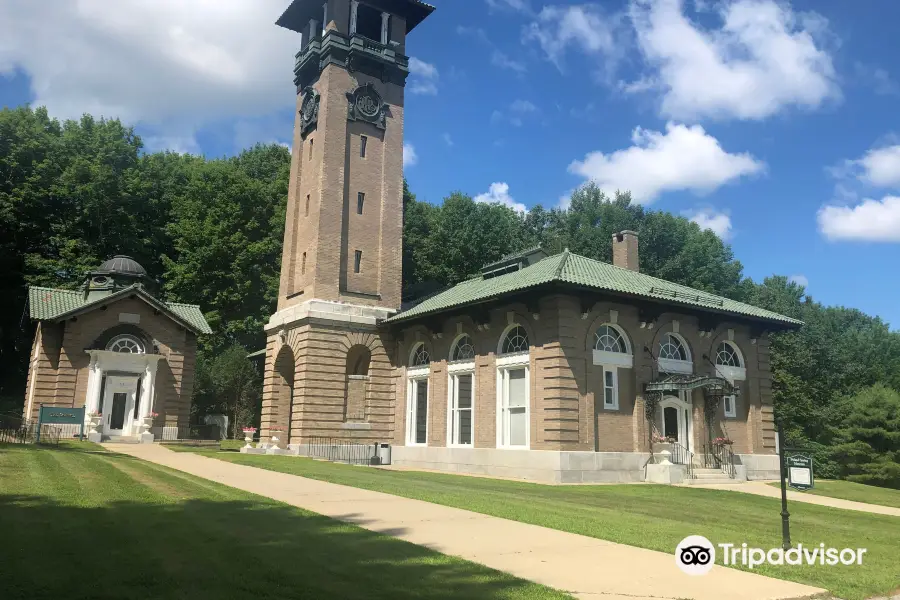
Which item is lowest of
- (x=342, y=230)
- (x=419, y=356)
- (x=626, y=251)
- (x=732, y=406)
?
(x=732, y=406)

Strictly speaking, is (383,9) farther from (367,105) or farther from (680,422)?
(680,422)

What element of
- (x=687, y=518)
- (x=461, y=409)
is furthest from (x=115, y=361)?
(x=687, y=518)

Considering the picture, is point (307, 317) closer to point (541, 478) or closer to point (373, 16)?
point (541, 478)

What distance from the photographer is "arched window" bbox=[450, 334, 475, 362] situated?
28656 mm

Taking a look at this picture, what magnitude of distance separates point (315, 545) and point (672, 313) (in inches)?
863

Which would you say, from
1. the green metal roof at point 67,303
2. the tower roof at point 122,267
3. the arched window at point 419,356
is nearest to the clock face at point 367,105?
the arched window at point 419,356

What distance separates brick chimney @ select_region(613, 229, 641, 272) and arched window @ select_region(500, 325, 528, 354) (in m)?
8.80

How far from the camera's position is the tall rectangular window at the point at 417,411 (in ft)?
102

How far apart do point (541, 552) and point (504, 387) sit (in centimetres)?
1763

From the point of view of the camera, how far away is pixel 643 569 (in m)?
8.23

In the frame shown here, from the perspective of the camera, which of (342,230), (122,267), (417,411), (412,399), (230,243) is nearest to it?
(417,411)

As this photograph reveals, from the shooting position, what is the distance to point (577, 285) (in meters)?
23.3

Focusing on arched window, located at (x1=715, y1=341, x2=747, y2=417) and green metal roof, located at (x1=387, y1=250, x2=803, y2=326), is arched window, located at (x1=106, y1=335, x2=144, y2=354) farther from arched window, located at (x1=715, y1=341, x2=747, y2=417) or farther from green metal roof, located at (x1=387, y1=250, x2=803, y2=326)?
arched window, located at (x1=715, y1=341, x2=747, y2=417)

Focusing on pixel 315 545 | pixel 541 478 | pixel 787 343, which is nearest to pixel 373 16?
pixel 541 478
